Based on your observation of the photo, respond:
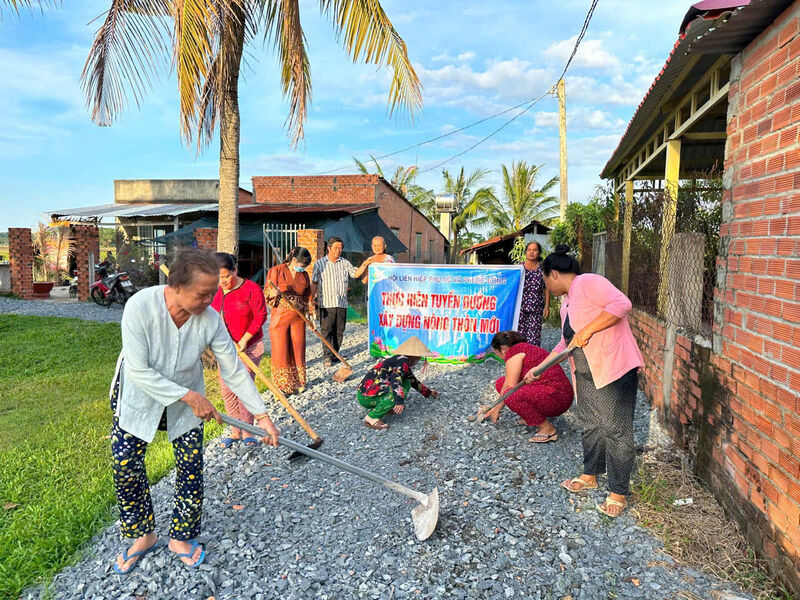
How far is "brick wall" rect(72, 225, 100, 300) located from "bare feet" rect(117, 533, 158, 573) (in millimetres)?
13507

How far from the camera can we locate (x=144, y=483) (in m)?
2.61

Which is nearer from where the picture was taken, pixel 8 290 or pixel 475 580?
pixel 475 580

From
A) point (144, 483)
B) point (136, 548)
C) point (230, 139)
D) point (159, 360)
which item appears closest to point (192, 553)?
point (136, 548)

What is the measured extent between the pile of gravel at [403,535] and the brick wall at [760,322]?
0.51 m

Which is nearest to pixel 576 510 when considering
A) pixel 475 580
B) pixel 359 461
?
pixel 475 580

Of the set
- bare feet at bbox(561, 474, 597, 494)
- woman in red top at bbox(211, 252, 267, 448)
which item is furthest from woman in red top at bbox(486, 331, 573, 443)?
woman in red top at bbox(211, 252, 267, 448)

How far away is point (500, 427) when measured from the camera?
4.50m

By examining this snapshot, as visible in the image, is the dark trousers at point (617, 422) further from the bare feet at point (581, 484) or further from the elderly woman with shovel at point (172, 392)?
the elderly woman with shovel at point (172, 392)

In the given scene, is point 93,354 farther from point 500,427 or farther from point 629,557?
point 629,557

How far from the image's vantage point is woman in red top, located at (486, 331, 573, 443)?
412 centimetres

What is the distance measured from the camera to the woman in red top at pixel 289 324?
18.2 ft

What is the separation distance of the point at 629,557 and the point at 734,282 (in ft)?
5.53

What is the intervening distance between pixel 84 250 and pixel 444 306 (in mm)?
11752

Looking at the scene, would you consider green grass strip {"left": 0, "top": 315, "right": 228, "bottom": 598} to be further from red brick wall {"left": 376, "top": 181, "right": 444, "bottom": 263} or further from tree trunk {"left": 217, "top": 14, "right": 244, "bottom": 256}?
red brick wall {"left": 376, "top": 181, "right": 444, "bottom": 263}
